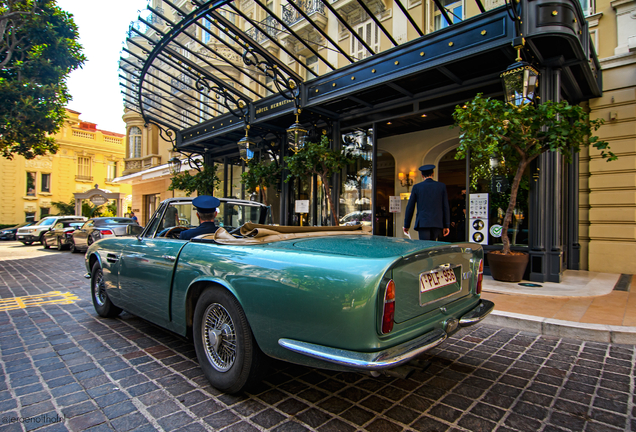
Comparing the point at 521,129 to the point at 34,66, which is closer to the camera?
the point at 521,129

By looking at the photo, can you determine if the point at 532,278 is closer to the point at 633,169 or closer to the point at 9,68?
the point at 633,169

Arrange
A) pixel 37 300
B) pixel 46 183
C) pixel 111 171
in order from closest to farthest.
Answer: pixel 37 300 → pixel 46 183 → pixel 111 171

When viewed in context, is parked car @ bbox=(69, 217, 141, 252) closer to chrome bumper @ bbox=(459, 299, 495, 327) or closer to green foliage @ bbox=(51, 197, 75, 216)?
chrome bumper @ bbox=(459, 299, 495, 327)

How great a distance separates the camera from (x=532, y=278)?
20.6 ft

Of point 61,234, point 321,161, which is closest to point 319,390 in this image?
point 321,161

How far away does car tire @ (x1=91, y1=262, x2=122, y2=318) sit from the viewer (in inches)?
162

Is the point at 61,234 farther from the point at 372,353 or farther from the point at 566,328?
the point at 566,328

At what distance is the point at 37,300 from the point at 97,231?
276 inches

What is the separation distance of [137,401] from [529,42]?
6.98m

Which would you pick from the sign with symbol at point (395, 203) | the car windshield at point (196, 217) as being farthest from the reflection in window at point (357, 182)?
the car windshield at point (196, 217)

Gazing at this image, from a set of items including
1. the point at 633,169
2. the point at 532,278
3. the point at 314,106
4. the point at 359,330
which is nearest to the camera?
the point at 359,330

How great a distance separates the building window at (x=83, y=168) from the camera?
118 ft

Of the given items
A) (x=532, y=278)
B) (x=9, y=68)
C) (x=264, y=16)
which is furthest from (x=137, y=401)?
(x=264, y=16)

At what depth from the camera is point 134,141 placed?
24.5 meters
